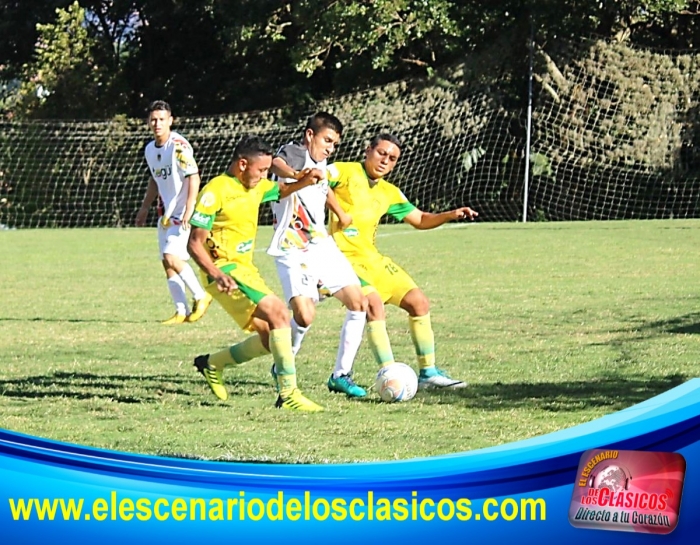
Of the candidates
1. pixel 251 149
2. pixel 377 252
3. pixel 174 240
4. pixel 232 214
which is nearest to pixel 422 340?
pixel 377 252

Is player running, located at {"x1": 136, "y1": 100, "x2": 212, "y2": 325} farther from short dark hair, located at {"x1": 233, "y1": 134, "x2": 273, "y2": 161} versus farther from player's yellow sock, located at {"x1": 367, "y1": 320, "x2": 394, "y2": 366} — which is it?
short dark hair, located at {"x1": 233, "y1": 134, "x2": 273, "y2": 161}

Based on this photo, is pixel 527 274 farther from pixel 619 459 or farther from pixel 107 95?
pixel 107 95

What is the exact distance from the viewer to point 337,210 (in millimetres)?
6488

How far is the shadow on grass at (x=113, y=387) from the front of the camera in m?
6.25

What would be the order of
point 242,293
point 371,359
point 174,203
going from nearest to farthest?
point 242,293, point 371,359, point 174,203

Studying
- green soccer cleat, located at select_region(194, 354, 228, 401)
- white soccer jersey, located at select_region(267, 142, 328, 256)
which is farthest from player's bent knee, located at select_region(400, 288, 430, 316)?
green soccer cleat, located at select_region(194, 354, 228, 401)

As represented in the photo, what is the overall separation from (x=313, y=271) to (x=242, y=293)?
45 cm

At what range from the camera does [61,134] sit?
2470cm

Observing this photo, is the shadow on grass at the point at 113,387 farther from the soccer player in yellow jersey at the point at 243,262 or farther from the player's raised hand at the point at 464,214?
the player's raised hand at the point at 464,214

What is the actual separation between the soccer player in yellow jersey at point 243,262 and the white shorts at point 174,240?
3270 mm

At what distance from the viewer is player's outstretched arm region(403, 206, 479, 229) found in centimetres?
634

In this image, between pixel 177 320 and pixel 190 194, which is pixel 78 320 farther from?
pixel 190 194

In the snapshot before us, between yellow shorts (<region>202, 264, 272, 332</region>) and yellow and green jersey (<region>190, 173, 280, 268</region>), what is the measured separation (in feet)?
0.21

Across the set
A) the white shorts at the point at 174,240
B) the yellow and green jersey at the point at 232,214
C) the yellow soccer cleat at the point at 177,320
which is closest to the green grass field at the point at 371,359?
the yellow soccer cleat at the point at 177,320
